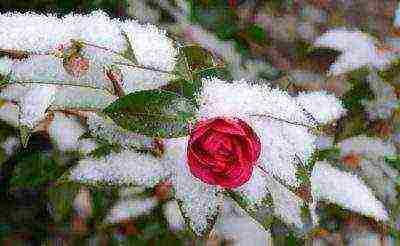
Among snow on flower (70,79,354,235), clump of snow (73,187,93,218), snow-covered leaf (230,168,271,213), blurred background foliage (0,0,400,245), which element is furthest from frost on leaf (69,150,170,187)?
clump of snow (73,187,93,218)

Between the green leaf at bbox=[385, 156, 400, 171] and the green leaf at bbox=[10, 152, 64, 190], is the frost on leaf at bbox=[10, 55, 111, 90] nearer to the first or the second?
the green leaf at bbox=[10, 152, 64, 190]

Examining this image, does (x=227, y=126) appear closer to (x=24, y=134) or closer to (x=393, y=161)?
(x=24, y=134)

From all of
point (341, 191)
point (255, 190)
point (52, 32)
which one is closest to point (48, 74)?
point (52, 32)

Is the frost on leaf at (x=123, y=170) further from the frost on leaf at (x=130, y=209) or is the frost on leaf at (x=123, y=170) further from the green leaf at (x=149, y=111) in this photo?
the frost on leaf at (x=130, y=209)

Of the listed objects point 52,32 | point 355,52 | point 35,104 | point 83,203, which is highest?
point 52,32

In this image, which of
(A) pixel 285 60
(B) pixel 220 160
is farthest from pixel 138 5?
(B) pixel 220 160

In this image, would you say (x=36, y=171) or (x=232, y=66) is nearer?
(x=36, y=171)
